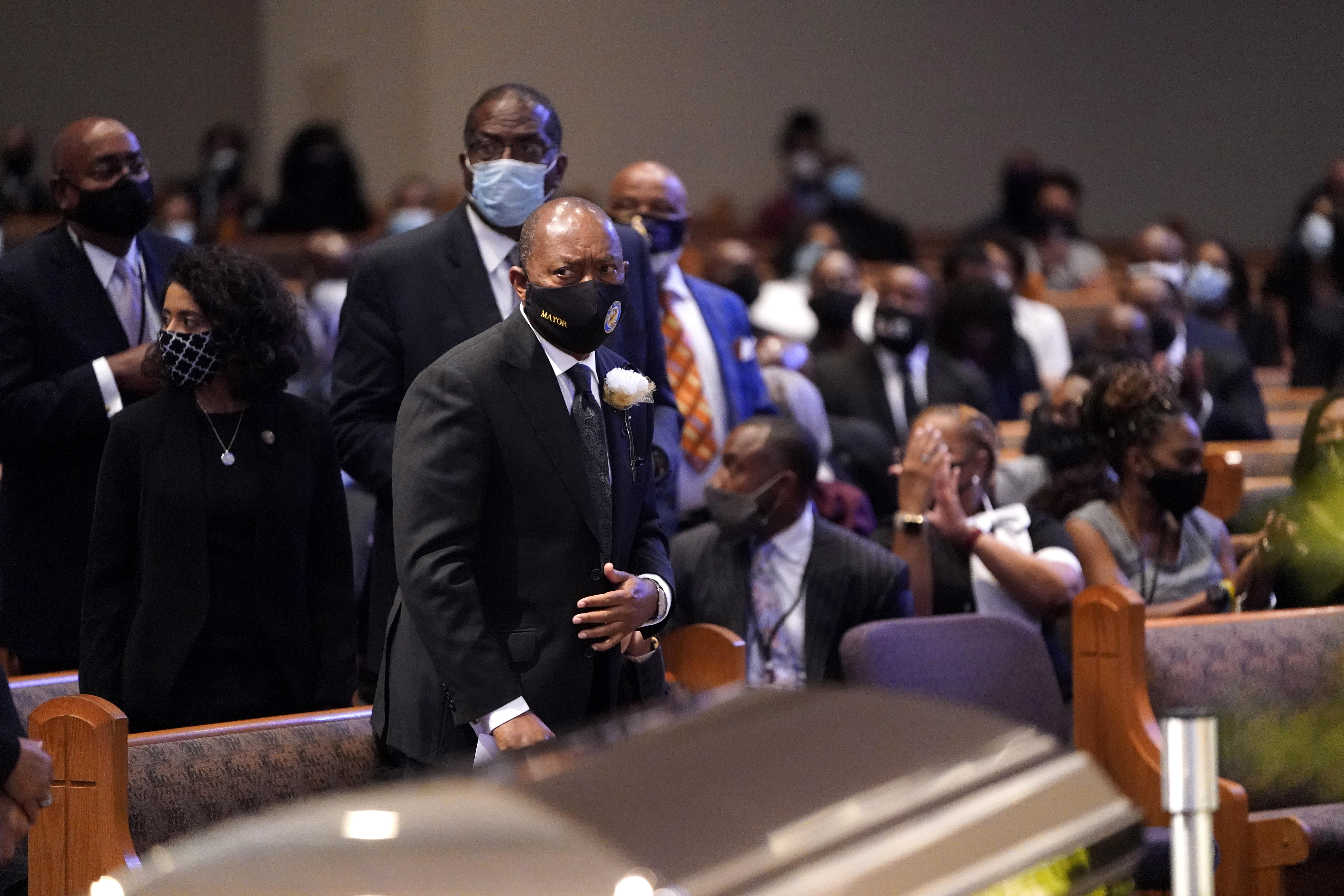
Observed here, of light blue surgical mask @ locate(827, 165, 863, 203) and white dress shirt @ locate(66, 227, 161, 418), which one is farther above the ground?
white dress shirt @ locate(66, 227, 161, 418)

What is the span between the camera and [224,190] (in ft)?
40.0

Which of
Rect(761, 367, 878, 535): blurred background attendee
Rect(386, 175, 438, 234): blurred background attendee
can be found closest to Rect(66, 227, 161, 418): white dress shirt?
Rect(761, 367, 878, 535): blurred background attendee

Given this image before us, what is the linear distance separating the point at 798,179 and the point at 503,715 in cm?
1041

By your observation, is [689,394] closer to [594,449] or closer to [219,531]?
[219,531]

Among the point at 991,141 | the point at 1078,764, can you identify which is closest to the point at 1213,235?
the point at 991,141

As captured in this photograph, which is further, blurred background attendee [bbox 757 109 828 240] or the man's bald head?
blurred background attendee [bbox 757 109 828 240]

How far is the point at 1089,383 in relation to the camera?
18.1ft

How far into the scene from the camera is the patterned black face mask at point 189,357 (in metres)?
3.39

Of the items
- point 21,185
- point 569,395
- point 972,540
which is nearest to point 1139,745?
point 972,540

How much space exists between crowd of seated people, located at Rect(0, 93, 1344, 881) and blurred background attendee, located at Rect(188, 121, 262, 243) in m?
4.82

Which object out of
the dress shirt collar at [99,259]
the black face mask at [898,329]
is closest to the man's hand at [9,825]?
the dress shirt collar at [99,259]

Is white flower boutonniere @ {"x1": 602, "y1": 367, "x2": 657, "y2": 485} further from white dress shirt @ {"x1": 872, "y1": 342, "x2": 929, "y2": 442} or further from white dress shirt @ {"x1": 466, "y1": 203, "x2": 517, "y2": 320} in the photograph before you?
white dress shirt @ {"x1": 872, "y1": 342, "x2": 929, "y2": 442}

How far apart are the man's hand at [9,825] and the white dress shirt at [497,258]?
151 centimetres

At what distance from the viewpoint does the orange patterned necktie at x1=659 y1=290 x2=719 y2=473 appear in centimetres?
478
